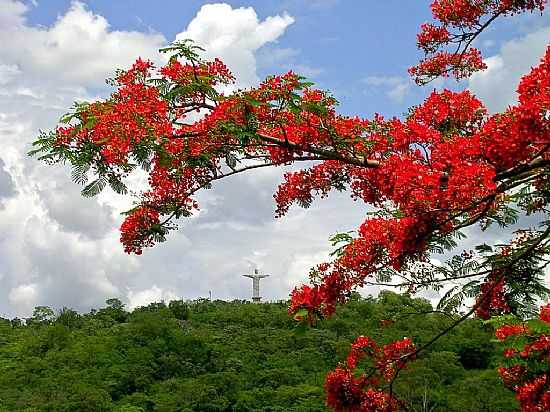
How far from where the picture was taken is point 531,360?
646 cm

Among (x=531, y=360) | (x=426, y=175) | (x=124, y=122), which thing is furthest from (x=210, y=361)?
(x=426, y=175)

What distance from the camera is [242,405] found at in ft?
58.9

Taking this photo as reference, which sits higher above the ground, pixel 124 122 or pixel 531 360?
pixel 124 122

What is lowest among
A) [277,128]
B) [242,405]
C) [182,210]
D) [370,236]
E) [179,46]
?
[242,405]

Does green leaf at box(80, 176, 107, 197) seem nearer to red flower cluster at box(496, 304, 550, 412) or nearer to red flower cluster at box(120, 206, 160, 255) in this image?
red flower cluster at box(120, 206, 160, 255)

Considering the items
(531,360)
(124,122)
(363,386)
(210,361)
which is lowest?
(363,386)

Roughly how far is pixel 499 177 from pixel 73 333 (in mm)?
19779

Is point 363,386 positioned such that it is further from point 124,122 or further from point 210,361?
point 210,361

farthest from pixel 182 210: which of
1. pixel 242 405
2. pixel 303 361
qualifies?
pixel 303 361

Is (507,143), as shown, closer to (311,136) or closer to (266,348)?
(311,136)

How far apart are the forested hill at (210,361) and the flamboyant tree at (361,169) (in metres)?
9.00

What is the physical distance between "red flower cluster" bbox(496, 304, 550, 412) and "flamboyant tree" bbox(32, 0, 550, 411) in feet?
0.04

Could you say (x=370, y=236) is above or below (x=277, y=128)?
below

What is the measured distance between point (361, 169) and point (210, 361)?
15.5 m
